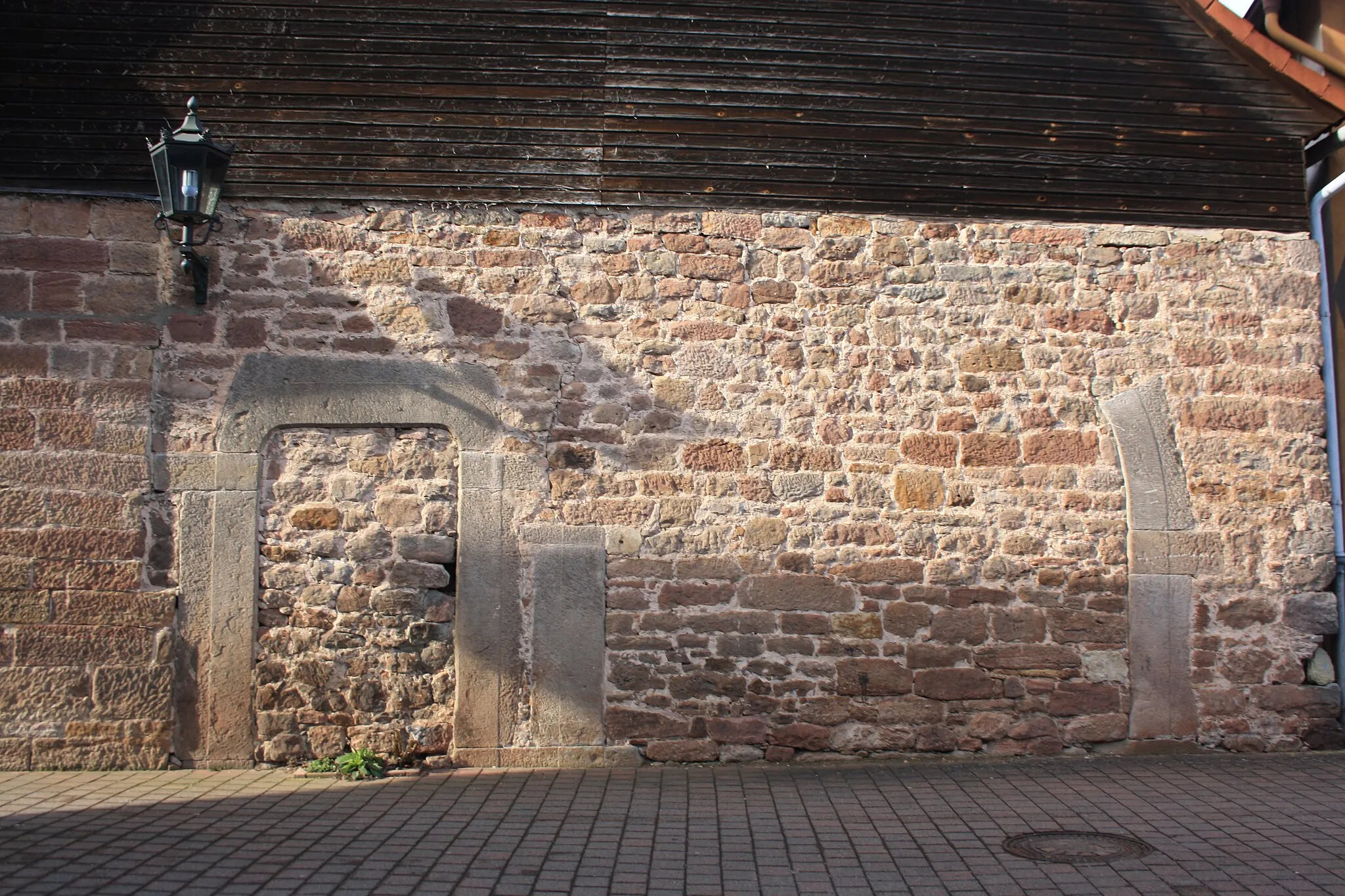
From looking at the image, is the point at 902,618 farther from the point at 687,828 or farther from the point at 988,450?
the point at 687,828

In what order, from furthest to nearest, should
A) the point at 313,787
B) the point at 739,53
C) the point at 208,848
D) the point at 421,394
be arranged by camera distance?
the point at 739,53 < the point at 421,394 < the point at 313,787 < the point at 208,848

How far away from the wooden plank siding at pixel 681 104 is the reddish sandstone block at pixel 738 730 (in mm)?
2874

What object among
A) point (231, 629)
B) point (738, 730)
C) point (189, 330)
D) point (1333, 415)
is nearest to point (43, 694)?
point (231, 629)

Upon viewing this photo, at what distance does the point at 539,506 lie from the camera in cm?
579

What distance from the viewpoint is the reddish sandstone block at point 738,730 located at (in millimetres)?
5770

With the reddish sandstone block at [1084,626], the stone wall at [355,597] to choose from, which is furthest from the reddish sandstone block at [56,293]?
the reddish sandstone block at [1084,626]

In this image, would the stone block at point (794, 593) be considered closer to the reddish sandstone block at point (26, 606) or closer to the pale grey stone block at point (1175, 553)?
the pale grey stone block at point (1175, 553)

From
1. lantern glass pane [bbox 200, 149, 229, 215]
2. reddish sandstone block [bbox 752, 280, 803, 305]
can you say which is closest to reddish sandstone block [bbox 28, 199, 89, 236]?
lantern glass pane [bbox 200, 149, 229, 215]

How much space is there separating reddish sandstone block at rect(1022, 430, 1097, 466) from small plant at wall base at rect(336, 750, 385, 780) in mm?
3913

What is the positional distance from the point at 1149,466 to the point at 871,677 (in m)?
1.99

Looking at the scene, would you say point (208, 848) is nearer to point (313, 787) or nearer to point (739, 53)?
point (313, 787)

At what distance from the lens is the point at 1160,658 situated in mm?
5965

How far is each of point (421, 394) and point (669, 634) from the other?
6.13ft

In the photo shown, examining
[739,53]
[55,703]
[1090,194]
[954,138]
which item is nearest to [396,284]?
[739,53]
